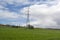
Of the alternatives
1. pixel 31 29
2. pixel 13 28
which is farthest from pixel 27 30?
pixel 13 28

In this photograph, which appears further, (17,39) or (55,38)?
(55,38)

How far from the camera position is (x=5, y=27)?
66.3 ft

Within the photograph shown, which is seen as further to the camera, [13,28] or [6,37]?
[13,28]

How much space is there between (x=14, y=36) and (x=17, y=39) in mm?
866

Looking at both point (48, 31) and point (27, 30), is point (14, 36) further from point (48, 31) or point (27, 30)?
point (48, 31)

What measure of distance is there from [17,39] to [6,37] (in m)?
1.13

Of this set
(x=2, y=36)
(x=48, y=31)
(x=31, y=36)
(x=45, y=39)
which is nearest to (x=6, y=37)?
(x=2, y=36)

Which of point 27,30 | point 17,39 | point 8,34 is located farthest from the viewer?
point 27,30

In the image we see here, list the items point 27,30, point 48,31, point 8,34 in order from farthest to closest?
point 48,31 < point 27,30 < point 8,34

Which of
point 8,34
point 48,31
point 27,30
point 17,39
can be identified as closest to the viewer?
point 17,39

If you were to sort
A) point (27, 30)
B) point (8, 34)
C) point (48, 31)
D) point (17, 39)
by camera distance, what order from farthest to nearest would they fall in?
1. point (48, 31)
2. point (27, 30)
3. point (8, 34)
4. point (17, 39)

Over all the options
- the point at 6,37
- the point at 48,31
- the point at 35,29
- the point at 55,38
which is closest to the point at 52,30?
the point at 48,31

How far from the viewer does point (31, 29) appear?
19.4m

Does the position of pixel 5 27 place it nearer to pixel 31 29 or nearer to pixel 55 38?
pixel 31 29
